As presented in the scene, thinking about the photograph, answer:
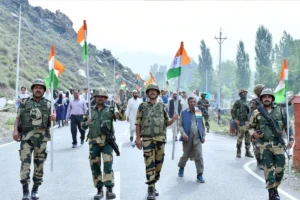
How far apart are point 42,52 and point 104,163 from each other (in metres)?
58.0

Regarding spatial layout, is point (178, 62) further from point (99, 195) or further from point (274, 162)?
point (99, 195)

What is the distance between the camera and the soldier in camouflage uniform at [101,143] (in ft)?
21.9

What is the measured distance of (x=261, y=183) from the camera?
27.6ft

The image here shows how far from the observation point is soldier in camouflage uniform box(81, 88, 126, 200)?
6672 mm

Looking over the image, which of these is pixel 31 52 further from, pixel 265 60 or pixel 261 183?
pixel 261 183

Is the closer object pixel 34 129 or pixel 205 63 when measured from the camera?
pixel 34 129

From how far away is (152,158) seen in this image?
23.0 feet

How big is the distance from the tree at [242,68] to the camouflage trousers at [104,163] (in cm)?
8253

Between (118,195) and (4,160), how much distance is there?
497 cm

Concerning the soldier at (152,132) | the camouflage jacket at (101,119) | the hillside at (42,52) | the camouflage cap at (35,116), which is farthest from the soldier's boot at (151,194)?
the hillside at (42,52)

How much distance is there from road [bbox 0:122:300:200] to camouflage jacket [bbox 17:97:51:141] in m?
1.04

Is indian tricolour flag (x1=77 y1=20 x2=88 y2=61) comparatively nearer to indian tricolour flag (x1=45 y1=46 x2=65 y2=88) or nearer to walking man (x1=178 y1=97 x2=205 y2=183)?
indian tricolour flag (x1=45 y1=46 x2=65 y2=88)

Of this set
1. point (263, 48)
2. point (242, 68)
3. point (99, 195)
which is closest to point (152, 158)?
point (99, 195)

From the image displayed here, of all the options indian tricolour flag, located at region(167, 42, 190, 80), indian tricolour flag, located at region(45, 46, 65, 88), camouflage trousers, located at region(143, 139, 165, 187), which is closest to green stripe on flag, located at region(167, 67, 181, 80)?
indian tricolour flag, located at region(167, 42, 190, 80)
